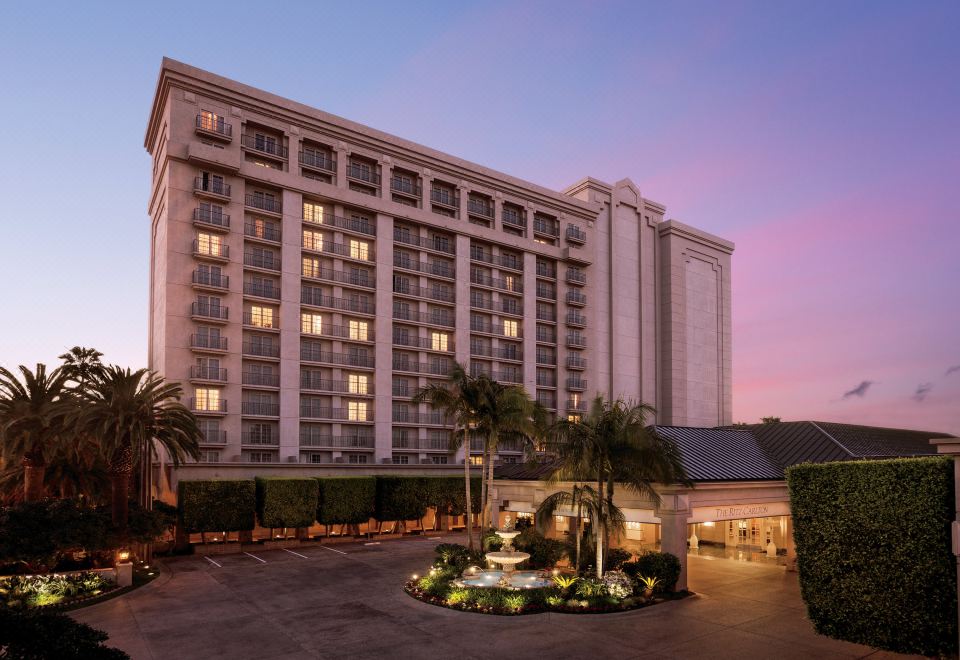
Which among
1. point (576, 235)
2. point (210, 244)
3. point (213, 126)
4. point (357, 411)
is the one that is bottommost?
point (357, 411)

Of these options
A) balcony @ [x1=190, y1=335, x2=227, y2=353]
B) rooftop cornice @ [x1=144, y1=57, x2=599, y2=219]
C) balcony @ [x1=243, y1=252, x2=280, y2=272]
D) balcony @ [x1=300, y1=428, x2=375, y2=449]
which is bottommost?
balcony @ [x1=300, y1=428, x2=375, y2=449]

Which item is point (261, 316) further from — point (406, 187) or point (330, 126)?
point (406, 187)

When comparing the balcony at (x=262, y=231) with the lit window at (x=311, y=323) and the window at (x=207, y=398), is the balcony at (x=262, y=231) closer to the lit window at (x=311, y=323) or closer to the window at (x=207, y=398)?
the lit window at (x=311, y=323)

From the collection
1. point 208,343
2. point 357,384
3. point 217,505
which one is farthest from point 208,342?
point 217,505

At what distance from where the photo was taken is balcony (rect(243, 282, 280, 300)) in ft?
196

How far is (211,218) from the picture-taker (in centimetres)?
5762

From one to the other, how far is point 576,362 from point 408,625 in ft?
189

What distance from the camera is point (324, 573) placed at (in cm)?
3800

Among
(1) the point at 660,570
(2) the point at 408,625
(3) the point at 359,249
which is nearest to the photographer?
(2) the point at 408,625

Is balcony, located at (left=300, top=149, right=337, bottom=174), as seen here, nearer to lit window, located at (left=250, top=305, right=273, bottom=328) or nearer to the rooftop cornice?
the rooftop cornice

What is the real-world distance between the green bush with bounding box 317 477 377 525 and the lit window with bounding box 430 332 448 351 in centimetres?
2015

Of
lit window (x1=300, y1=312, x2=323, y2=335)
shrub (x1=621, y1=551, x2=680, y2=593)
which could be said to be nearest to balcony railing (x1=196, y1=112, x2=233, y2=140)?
lit window (x1=300, y1=312, x2=323, y2=335)

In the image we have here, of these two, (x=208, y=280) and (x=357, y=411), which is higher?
(x=208, y=280)

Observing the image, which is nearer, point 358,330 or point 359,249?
point 358,330
